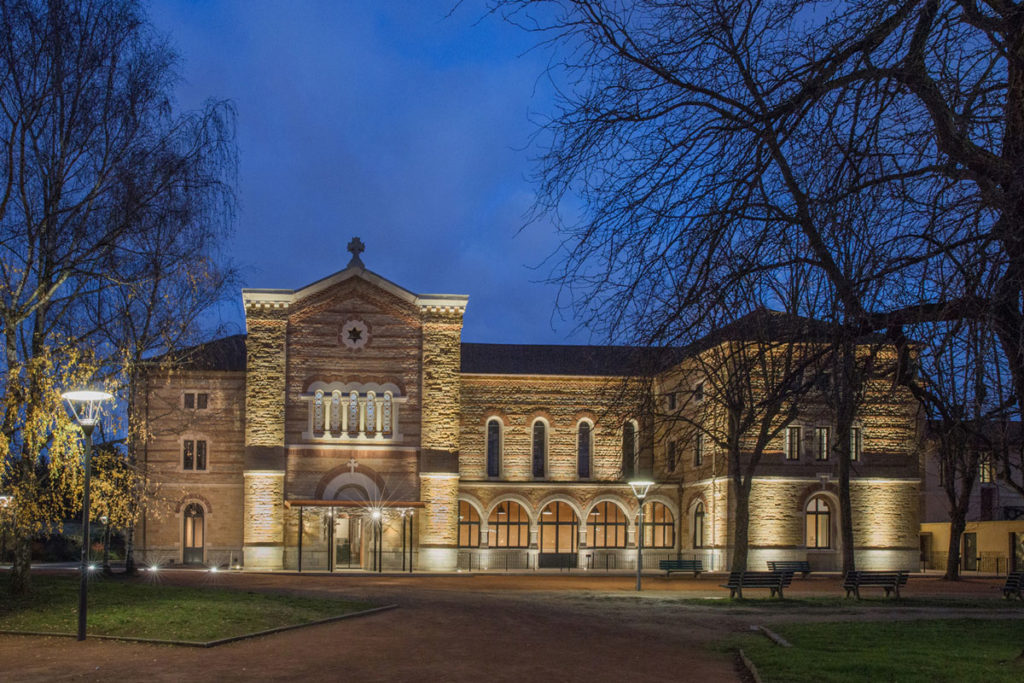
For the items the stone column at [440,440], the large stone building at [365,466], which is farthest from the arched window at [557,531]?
the stone column at [440,440]

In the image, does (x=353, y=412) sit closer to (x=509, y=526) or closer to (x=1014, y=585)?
(x=509, y=526)

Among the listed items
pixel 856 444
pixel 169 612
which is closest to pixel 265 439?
pixel 169 612

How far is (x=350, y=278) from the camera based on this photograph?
4538 cm

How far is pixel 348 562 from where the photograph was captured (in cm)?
4441

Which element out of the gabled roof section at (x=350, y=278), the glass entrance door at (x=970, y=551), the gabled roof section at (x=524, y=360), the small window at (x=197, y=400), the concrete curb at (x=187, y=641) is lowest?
the glass entrance door at (x=970, y=551)

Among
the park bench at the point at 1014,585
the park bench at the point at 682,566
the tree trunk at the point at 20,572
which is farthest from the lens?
the park bench at the point at 682,566

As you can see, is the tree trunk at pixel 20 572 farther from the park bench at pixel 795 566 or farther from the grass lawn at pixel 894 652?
the park bench at pixel 795 566

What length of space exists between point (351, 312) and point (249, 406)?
5.82 m

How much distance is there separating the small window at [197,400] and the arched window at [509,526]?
46.0 feet

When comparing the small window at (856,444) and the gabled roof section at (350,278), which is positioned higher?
the gabled roof section at (350,278)

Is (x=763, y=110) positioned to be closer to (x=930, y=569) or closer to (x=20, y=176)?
(x=20, y=176)

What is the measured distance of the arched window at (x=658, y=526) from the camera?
50.5 metres

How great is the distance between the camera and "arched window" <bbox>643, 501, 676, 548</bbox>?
50.5 metres

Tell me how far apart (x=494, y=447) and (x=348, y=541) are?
359 inches
